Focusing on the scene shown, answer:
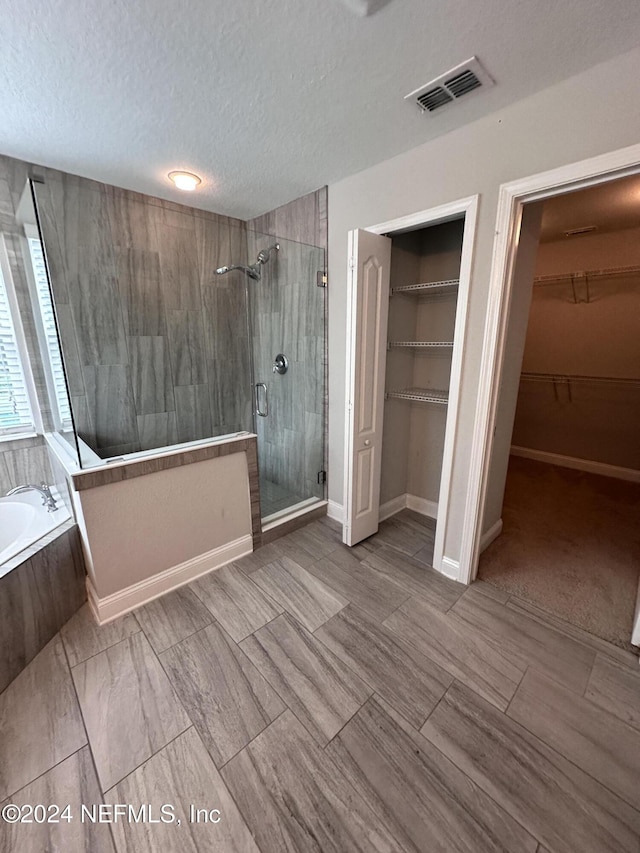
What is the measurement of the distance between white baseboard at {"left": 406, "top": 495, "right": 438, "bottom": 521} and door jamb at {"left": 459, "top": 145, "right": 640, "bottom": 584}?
81 centimetres

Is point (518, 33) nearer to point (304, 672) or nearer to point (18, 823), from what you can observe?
point (304, 672)

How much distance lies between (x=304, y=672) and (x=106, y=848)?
79cm

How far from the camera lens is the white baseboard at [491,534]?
243 cm

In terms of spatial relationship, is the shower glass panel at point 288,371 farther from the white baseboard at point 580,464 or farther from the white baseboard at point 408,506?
the white baseboard at point 580,464

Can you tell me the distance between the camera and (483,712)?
1.38 m

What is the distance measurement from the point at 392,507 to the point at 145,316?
2.54 metres

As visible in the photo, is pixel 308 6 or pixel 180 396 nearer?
pixel 308 6

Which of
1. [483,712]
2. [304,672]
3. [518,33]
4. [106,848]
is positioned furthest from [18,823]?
[518,33]

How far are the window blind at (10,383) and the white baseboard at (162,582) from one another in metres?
1.24

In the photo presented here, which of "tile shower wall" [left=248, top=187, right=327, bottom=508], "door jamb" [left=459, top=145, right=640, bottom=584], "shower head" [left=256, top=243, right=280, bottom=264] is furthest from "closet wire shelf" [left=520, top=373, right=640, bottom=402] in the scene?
"shower head" [left=256, top=243, right=280, bottom=264]

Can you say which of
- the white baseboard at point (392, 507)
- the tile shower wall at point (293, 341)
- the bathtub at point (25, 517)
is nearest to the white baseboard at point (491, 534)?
the white baseboard at point (392, 507)

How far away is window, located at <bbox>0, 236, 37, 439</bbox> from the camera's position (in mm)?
2199

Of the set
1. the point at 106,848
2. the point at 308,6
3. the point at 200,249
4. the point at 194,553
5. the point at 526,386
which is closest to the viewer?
the point at 106,848

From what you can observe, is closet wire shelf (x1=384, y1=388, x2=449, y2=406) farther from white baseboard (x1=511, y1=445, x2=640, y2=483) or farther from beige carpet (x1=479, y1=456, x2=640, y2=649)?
white baseboard (x1=511, y1=445, x2=640, y2=483)
